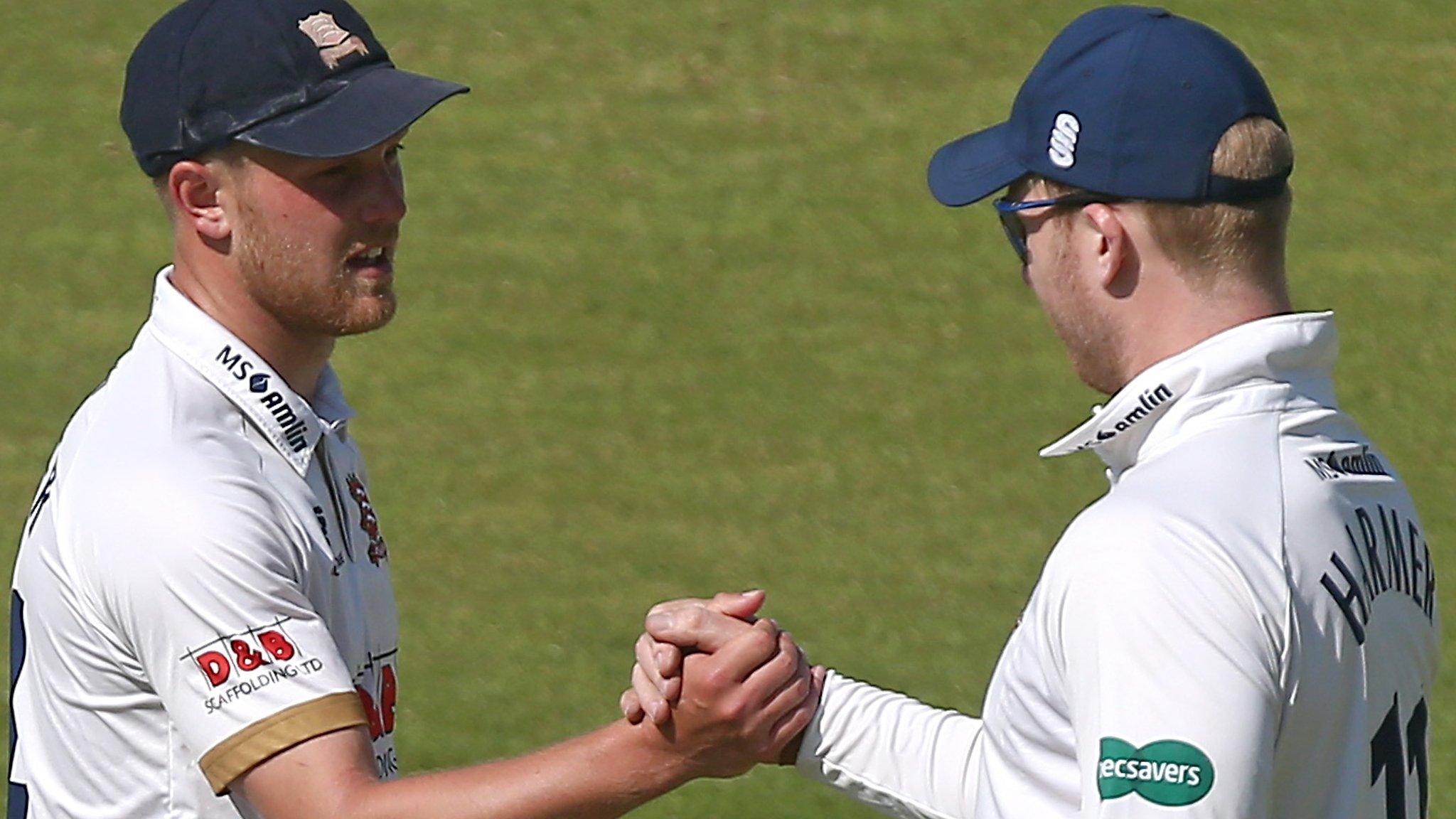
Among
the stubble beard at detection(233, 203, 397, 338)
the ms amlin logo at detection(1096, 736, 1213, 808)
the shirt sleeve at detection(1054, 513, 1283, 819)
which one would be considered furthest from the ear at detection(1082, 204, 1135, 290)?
the stubble beard at detection(233, 203, 397, 338)

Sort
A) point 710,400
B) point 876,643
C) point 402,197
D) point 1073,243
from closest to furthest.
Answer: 1. point 1073,243
2. point 402,197
3. point 876,643
4. point 710,400

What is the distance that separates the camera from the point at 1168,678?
8.71 ft

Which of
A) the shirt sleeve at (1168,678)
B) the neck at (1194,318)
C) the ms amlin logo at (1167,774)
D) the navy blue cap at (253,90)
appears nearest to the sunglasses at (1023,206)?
the neck at (1194,318)

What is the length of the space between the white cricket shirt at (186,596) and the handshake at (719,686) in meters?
0.45

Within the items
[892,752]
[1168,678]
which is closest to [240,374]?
[892,752]

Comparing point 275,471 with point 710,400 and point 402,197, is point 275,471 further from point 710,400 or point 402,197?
point 710,400

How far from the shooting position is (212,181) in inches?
141

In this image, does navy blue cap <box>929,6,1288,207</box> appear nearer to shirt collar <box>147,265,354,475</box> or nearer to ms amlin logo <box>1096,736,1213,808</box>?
ms amlin logo <box>1096,736,1213,808</box>

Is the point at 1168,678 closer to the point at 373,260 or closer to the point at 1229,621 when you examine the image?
the point at 1229,621

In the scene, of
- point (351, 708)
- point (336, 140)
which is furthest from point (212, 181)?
point (351, 708)

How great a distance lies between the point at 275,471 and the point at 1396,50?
9802 millimetres

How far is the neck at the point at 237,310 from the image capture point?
3623mm

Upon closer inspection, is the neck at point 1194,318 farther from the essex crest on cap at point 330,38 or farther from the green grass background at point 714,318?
the green grass background at point 714,318

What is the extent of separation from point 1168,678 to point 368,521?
160 cm
